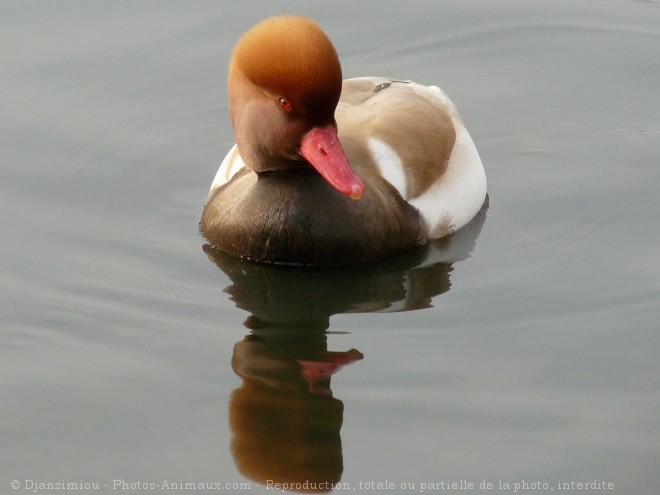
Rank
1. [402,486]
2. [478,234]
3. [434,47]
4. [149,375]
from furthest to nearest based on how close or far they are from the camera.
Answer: [434,47] < [478,234] < [149,375] < [402,486]

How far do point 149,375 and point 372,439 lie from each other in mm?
1094

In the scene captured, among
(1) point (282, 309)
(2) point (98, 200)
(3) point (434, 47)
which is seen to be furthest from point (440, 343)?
(3) point (434, 47)

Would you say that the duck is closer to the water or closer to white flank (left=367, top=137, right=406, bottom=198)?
white flank (left=367, top=137, right=406, bottom=198)

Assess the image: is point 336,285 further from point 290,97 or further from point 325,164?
point 290,97

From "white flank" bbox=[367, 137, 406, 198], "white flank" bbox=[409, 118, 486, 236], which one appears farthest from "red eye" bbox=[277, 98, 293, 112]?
"white flank" bbox=[409, 118, 486, 236]

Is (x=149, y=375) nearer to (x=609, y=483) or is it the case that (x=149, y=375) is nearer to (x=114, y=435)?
(x=114, y=435)

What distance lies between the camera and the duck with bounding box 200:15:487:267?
6492mm

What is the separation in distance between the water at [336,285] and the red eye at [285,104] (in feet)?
2.99

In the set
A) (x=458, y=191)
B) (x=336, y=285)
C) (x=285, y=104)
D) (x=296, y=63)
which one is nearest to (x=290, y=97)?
(x=285, y=104)

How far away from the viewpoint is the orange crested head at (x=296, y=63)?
6363mm

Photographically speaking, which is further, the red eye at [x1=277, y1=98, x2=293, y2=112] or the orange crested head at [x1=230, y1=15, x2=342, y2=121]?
the red eye at [x1=277, y1=98, x2=293, y2=112]

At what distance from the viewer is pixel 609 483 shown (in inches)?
208

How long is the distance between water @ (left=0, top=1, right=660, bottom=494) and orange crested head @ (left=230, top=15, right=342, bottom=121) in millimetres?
988

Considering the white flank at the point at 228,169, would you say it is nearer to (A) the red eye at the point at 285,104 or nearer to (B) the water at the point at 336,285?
(B) the water at the point at 336,285
